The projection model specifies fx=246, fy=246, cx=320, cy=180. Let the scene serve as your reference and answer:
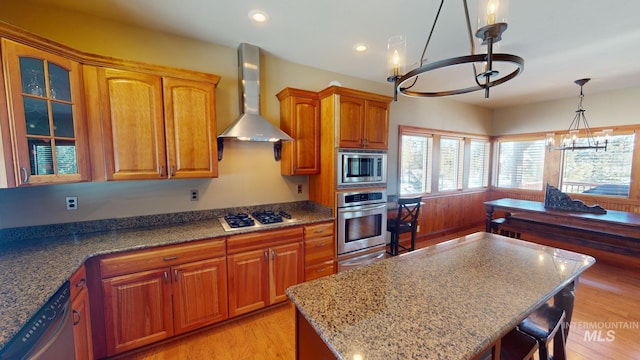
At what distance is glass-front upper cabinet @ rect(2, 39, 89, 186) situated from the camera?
147cm

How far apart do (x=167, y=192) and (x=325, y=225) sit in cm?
163

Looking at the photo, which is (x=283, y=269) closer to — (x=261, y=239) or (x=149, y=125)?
(x=261, y=239)

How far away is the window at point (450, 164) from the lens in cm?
486

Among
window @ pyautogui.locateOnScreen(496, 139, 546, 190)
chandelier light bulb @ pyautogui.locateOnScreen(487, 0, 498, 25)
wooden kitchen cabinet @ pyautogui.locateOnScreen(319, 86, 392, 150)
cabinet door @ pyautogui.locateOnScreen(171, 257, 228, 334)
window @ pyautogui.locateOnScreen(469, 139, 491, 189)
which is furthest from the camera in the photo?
window @ pyautogui.locateOnScreen(469, 139, 491, 189)

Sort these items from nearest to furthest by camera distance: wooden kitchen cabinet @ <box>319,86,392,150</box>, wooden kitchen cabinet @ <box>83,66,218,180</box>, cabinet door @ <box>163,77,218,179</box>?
wooden kitchen cabinet @ <box>83,66,218,180</box> < cabinet door @ <box>163,77,218,179</box> < wooden kitchen cabinet @ <box>319,86,392,150</box>

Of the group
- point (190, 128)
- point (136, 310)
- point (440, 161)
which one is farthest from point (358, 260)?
point (440, 161)

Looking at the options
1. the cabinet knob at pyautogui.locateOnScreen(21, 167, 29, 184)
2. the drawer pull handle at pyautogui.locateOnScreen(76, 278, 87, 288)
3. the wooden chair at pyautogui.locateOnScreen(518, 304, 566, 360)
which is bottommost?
the wooden chair at pyautogui.locateOnScreen(518, 304, 566, 360)

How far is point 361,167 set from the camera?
290cm

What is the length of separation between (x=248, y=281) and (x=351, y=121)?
6.45 ft

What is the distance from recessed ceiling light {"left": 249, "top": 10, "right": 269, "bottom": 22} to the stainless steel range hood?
1.59ft

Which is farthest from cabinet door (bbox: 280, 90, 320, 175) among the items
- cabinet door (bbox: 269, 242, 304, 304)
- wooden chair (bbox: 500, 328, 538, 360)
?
wooden chair (bbox: 500, 328, 538, 360)

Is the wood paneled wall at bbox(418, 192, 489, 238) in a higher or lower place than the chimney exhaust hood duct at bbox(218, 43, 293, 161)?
lower

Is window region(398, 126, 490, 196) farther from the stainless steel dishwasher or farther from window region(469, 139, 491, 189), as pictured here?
the stainless steel dishwasher

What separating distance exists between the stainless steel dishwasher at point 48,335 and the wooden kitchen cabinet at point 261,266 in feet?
3.35
